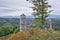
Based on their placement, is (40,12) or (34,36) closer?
(34,36)

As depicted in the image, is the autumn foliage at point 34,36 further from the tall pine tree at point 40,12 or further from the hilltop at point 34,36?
the tall pine tree at point 40,12

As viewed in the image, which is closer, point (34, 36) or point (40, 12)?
point (34, 36)

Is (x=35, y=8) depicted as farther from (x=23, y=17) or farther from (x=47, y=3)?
(x=23, y=17)

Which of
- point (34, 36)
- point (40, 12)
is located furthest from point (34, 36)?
point (40, 12)

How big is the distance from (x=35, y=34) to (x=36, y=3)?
7.55 m

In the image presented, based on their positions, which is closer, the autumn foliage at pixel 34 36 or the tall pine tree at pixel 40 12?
the autumn foliage at pixel 34 36

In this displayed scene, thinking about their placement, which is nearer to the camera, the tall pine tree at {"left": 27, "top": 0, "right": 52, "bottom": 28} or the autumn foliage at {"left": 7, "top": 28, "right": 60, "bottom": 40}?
the autumn foliage at {"left": 7, "top": 28, "right": 60, "bottom": 40}

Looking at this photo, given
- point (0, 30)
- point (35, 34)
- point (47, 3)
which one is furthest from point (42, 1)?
point (35, 34)

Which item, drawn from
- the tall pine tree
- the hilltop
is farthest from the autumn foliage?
the tall pine tree

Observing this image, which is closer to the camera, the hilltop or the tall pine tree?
the hilltop

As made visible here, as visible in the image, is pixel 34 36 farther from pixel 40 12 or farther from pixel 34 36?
pixel 40 12

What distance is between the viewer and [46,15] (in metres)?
16.1

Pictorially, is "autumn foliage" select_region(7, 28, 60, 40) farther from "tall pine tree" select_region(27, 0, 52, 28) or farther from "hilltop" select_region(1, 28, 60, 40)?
"tall pine tree" select_region(27, 0, 52, 28)

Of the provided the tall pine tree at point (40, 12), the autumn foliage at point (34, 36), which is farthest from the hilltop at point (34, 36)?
the tall pine tree at point (40, 12)
